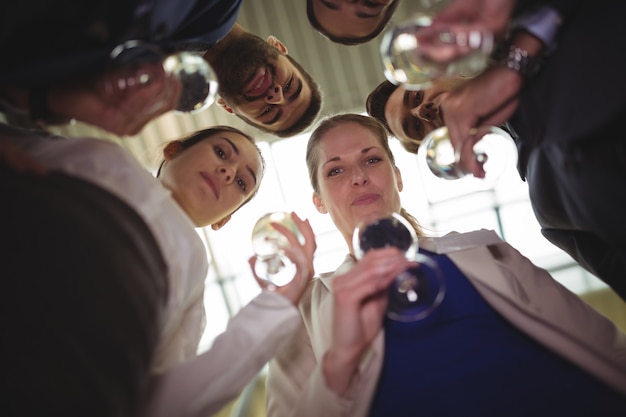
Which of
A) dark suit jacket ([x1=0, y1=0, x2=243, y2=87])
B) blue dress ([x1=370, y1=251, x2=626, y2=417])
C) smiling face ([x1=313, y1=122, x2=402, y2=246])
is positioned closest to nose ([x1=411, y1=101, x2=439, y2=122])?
smiling face ([x1=313, y1=122, x2=402, y2=246])

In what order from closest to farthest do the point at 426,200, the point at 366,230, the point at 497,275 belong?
1. the point at 366,230
2. the point at 497,275
3. the point at 426,200

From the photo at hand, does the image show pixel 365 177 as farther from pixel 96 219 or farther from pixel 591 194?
pixel 96 219

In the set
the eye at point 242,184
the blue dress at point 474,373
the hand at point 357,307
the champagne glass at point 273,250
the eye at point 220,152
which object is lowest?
the blue dress at point 474,373

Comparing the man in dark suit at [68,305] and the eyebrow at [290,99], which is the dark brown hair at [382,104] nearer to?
the eyebrow at [290,99]

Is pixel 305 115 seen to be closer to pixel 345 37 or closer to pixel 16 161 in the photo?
pixel 345 37

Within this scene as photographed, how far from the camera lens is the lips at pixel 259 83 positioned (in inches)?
73.4

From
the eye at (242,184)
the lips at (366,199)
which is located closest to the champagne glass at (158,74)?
the eye at (242,184)

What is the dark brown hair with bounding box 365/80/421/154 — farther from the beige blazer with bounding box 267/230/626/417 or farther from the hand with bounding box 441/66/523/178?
the hand with bounding box 441/66/523/178

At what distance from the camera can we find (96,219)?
866 millimetres

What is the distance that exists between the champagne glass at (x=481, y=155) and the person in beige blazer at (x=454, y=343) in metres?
0.27

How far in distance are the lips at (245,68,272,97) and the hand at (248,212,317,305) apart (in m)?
0.79

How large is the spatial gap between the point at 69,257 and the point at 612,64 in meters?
1.04

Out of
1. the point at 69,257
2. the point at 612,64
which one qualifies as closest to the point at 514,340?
the point at 612,64

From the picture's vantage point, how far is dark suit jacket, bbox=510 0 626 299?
2.98 ft
